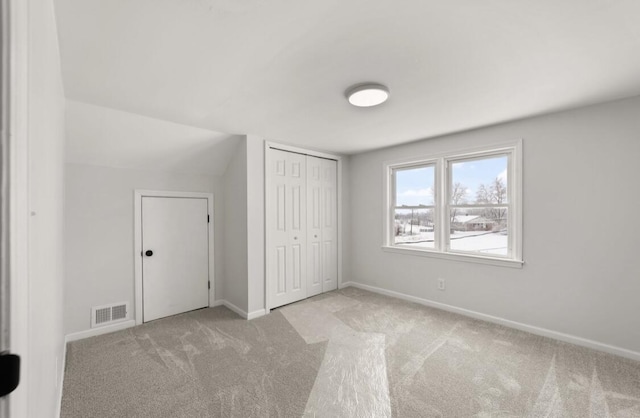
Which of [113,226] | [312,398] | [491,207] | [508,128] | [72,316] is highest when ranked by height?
[508,128]

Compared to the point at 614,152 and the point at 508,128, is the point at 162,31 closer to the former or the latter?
the point at 508,128

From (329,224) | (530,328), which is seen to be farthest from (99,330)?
(530,328)

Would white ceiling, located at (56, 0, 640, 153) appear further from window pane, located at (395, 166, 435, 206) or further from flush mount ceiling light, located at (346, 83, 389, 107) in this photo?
window pane, located at (395, 166, 435, 206)

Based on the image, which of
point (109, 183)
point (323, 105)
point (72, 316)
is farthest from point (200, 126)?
point (72, 316)

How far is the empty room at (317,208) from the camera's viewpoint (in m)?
1.40

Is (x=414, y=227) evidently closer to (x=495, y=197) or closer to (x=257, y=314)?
(x=495, y=197)

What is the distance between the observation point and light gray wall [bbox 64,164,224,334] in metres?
2.87

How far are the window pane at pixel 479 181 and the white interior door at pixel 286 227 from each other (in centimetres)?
204

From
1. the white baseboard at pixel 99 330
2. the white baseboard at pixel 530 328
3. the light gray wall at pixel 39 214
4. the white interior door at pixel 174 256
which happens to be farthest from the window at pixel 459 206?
the light gray wall at pixel 39 214

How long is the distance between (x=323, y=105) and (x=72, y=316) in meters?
3.24

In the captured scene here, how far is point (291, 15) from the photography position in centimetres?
142

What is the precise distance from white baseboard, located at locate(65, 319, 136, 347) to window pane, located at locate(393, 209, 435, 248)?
3551 millimetres

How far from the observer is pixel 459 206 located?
3.56 metres

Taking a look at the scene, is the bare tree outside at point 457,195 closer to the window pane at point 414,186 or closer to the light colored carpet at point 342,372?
the window pane at point 414,186
